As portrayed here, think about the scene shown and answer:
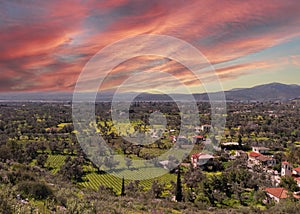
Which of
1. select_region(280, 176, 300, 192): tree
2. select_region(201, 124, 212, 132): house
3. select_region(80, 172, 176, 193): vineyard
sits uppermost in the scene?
select_region(201, 124, 212, 132): house

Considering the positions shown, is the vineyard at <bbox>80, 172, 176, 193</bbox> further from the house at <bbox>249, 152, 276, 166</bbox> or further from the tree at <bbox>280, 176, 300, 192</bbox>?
the house at <bbox>249, 152, 276, 166</bbox>

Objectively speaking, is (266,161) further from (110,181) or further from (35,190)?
(35,190)

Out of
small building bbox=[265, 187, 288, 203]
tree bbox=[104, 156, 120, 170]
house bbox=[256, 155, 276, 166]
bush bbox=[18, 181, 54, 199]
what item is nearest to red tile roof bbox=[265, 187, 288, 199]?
small building bbox=[265, 187, 288, 203]

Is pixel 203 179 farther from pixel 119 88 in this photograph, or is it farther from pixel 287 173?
pixel 119 88

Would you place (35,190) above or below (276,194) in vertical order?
above

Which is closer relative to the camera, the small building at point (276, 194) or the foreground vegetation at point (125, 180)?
the foreground vegetation at point (125, 180)

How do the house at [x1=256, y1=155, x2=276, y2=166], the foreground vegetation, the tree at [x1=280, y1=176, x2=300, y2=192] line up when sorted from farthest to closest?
the house at [x1=256, y1=155, x2=276, y2=166] < the tree at [x1=280, y1=176, x2=300, y2=192] < the foreground vegetation

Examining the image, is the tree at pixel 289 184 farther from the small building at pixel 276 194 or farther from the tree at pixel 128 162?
the tree at pixel 128 162

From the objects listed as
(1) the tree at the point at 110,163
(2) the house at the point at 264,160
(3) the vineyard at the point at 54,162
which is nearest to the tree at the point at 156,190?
(1) the tree at the point at 110,163

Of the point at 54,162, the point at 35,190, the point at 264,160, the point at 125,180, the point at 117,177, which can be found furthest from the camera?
the point at 54,162

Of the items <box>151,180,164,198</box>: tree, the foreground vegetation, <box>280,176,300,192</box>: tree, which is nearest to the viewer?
the foreground vegetation

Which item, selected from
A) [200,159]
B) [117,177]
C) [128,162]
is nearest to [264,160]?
[200,159]

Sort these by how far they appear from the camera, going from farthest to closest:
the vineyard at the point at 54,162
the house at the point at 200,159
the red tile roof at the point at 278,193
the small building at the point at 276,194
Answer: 1. the house at the point at 200,159
2. the vineyard at the point at 54,162
3. the red tile roof at the point at 278,193
4. the small building at the point at 276,194
